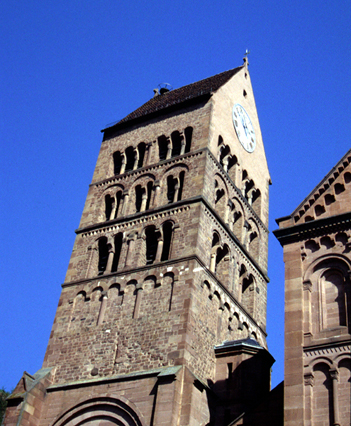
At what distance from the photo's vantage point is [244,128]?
47.1m

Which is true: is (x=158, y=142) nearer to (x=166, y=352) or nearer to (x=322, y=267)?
(x=166, y=352)

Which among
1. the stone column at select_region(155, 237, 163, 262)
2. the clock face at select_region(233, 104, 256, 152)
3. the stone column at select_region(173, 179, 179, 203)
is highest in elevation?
the clock face at select_region(233, 104, 256, 152)

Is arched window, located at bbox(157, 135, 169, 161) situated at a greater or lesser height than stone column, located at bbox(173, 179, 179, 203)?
greater

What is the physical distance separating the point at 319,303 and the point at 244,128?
23.7m

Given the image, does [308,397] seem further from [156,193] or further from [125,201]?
[125,201]

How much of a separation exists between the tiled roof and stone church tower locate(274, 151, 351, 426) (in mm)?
17266

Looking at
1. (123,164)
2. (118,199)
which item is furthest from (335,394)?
(123,164)

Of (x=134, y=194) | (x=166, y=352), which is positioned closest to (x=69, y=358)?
(x=166, y=352)

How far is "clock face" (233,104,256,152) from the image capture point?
4569 centimetres

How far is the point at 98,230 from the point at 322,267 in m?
16.9

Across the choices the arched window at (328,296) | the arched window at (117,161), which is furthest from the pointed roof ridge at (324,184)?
the arched window at (117,161)

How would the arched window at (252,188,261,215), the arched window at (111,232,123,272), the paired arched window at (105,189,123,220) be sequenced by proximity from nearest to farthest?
the arched window at (111,232,123,272)
the paired arched window at (105,189,123,220)
the arched window at (252,188,261,215)

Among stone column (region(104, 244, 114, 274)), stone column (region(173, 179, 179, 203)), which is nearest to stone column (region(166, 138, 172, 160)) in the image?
stone column (region(173, 179, 179, 203))

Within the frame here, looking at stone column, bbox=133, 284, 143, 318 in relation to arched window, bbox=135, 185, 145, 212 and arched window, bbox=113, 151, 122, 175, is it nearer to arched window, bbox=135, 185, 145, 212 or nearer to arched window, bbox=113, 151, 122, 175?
arched window, bbox=135, 185, 145, 212
